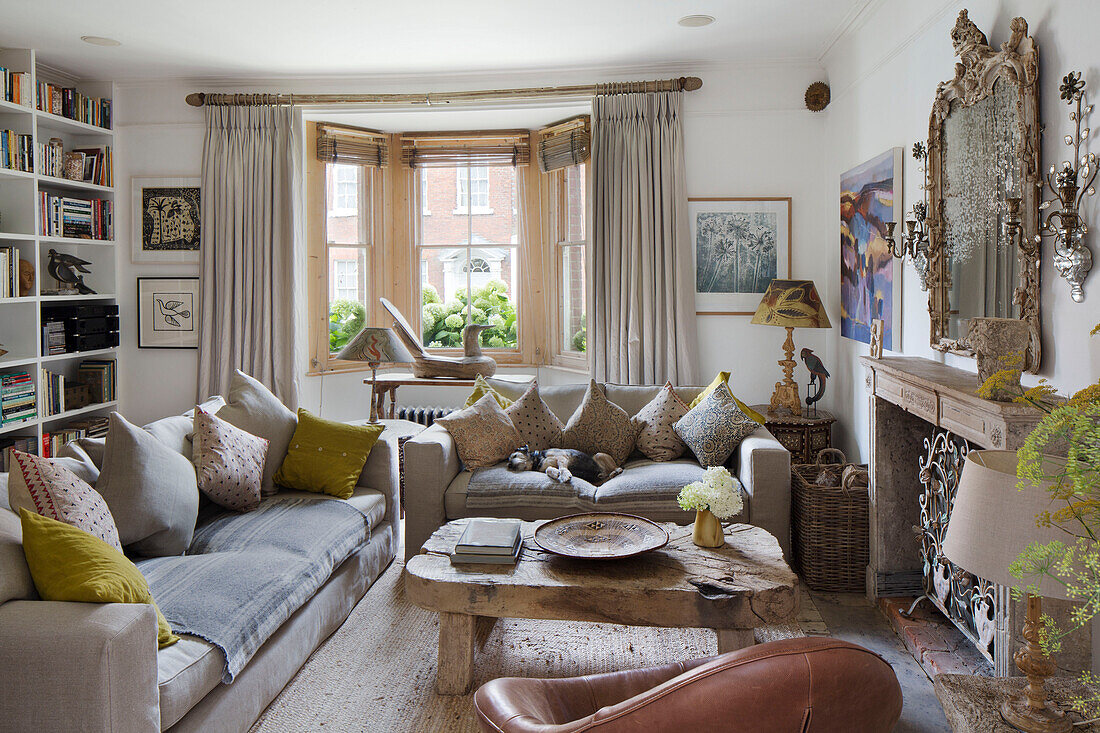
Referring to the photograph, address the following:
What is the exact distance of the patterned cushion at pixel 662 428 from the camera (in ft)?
13.3

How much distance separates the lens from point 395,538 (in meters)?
3.87

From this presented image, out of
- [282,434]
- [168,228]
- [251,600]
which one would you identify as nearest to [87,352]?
[168,228]

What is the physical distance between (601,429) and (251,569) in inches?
77.1

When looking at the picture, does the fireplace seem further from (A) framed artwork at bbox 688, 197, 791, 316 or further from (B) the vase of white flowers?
(A) framed artwork at bbox 688, 197, 791, 316

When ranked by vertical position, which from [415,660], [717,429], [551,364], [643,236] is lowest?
[415,660]

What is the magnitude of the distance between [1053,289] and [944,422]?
50 cm

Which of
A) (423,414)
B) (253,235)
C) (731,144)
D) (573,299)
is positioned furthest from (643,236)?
(253,235)

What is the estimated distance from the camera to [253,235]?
5312 millimetres

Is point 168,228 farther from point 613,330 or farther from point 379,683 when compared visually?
point 379,683

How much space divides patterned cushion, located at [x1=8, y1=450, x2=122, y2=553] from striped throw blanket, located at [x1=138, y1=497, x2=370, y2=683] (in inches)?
10.2

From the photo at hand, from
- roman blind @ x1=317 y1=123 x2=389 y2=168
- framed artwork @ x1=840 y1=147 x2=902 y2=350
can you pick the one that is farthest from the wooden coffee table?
roman blind @ x1=317 y1=123 x2=389 y2=168

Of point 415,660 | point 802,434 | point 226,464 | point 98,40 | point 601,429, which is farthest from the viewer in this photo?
point 98,40

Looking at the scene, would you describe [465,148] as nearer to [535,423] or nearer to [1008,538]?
[535,423]

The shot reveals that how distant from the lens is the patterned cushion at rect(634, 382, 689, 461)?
159 inches
